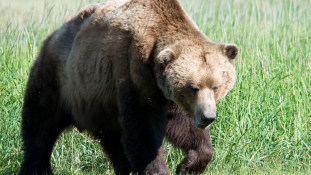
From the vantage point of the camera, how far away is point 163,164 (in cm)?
395

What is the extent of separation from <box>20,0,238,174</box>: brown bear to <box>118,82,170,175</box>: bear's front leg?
0.01 m

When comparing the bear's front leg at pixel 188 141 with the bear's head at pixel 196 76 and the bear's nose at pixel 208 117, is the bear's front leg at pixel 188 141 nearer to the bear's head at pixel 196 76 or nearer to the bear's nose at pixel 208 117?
the bear's head at pixel 196 76

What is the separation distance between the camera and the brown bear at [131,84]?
364 cm

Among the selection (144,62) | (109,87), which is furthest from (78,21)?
(144,62)

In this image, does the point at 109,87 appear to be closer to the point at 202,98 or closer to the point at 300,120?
the point at 202,98

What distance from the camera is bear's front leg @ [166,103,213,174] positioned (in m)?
4.37

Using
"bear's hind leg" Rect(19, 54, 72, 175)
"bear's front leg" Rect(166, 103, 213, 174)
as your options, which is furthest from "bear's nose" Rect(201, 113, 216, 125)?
"bear's hind leg" Rect(19, 54, 72, 175)

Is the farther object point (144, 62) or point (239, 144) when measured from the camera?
point (239, 144)

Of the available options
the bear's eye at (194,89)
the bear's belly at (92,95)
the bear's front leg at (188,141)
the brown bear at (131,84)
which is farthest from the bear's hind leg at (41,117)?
the bear's eye at (194,89)

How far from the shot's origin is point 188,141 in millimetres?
4438

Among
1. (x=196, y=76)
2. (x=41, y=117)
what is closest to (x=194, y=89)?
(x=196, y=76)

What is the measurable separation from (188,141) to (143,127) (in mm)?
826

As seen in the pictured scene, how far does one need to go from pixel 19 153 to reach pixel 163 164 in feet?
9.17

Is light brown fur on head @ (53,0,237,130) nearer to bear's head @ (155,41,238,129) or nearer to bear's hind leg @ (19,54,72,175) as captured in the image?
bear's head @ (155,41,238,129)
